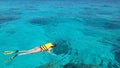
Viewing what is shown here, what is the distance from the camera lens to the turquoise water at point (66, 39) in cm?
960

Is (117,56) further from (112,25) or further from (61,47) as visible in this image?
(112,25)

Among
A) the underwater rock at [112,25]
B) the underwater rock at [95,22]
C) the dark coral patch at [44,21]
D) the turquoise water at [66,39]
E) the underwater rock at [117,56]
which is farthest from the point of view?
the dark coral patch at [44,21]

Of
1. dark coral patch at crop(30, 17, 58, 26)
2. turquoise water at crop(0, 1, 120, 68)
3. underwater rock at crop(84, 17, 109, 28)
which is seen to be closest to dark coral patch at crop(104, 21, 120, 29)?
turquoise water at crop(0, 1, 120, 68)

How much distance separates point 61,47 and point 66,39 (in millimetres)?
1895

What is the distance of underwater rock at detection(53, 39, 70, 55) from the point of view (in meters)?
10.5

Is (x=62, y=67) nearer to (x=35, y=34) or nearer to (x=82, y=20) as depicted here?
(x=35, y=34)

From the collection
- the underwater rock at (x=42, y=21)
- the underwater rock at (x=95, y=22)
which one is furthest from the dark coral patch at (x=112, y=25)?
the underwater rock at (x=42, y=21)

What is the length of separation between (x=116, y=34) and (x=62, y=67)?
6208 mm

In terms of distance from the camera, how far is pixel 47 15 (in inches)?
782

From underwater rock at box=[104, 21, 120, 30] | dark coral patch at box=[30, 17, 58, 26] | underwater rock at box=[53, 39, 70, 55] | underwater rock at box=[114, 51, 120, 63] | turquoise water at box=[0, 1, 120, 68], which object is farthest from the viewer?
dark coral patch at box=[30, 17, 58, 26]

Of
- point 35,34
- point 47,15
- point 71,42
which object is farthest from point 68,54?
point 47,15

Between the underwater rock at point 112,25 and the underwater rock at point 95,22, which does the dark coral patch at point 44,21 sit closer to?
the underwater rock at point 95,22

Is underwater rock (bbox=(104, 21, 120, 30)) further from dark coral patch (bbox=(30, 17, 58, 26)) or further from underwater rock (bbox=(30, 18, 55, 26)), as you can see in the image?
underwater rock (bbox=(30, 18, 55, 26))

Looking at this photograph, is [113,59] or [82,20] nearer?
[113,59]
